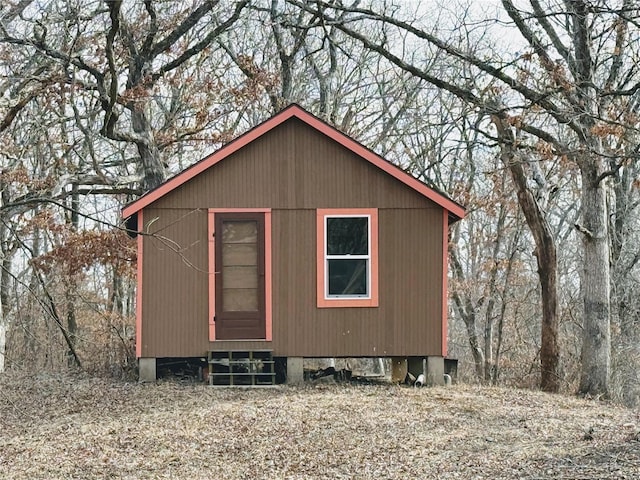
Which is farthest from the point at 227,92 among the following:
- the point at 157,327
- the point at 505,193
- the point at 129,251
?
the point at 157,327

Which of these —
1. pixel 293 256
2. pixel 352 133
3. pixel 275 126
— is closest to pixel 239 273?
pixel 293 256

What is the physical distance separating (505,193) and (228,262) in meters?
13.6

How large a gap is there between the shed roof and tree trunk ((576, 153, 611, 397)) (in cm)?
234

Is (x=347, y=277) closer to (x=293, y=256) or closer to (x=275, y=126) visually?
(x=293, y=256)

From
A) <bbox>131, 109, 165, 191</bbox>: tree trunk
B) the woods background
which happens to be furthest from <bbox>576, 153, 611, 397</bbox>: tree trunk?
<bbox>131, 109, 165, 191</bbox>: tree trunk

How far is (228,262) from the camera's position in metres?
13.9

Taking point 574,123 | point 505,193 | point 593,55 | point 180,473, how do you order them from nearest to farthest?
point 180,473, point 574,123, point 593,55, point 505,193

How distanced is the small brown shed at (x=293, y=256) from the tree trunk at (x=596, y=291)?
7.83ft

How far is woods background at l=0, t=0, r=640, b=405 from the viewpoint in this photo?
1418 centimetres

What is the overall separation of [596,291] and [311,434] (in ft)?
22.5

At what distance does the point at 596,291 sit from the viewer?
14336mm

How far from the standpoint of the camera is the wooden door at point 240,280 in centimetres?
1380

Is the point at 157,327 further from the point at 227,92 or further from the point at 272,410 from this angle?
the point at 227,92

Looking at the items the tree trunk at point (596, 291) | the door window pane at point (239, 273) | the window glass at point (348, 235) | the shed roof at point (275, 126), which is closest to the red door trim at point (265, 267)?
the door window pane at point (239, 273)
